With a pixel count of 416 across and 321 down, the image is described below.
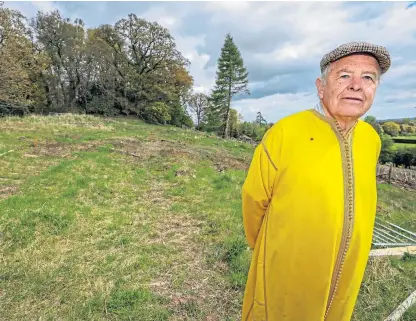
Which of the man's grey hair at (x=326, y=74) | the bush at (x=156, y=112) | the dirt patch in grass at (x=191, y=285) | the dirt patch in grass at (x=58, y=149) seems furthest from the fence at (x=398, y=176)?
the bush at (x=156, y=112)

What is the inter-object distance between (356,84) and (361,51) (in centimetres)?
21

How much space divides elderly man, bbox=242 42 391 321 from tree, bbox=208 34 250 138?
34.2 m

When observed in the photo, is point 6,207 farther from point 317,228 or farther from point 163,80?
point 163,80

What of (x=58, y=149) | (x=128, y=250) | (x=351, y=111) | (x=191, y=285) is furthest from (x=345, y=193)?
(x=58, y=149)

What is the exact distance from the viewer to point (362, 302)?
4.01 metres

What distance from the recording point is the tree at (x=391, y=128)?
184 feet

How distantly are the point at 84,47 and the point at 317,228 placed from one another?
135ft

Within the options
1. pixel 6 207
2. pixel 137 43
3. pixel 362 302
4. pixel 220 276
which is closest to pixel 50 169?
pixel 6 207

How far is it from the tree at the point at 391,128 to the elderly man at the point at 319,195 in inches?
2527

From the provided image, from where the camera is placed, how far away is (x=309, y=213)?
68.3 inches

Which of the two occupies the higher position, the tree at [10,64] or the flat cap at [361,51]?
the tree at [10,64]

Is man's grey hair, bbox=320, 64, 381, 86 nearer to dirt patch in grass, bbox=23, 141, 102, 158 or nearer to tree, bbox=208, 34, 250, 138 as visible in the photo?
dirt patch in grass, bbox=23, 141, 102, 158

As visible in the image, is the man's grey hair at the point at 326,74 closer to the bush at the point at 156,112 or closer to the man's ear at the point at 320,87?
the man's ear at the point at 320,87

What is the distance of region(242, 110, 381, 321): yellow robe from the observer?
1745 mm
